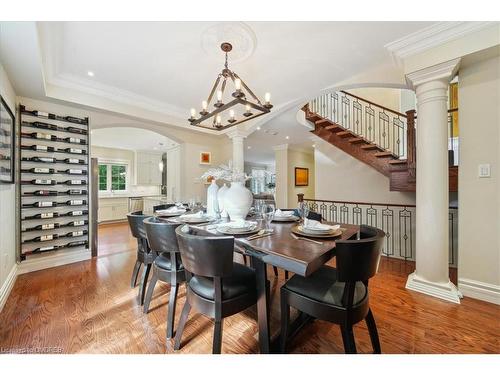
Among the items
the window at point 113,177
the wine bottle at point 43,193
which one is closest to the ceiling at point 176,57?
the wine bottle at point 43,193

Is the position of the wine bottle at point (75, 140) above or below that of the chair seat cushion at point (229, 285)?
above

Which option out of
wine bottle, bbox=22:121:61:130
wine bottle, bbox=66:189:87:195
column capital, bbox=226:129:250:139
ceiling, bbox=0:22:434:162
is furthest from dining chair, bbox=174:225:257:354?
column capital, bbox=226:129:250:139

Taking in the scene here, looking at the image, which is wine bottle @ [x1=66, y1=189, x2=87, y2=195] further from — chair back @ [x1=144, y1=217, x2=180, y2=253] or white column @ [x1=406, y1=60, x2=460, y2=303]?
white column @ [x1=406, y1=60, x2=460, y2=303]

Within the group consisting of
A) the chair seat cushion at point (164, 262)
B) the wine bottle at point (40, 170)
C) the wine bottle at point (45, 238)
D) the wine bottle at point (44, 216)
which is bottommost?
the wine bottle at point (45, 238)

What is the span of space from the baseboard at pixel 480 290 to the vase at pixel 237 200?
227 cm

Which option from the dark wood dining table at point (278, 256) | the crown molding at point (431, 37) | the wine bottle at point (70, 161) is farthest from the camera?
the wine bottle at point (70, 161)

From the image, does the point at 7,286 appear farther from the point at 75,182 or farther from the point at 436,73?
the point at 436,73

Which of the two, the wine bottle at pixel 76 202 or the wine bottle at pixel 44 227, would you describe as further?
the wine bottle at pixel 76 202

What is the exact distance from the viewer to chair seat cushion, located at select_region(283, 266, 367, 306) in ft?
3.84

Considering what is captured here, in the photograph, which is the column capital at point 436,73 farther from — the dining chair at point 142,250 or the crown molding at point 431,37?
the dining chair at point 142,250

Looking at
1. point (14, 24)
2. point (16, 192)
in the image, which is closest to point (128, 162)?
point (16, 192)

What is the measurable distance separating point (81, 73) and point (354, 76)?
11.3 feet

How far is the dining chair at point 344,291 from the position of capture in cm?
105

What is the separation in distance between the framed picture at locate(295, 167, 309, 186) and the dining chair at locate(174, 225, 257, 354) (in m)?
6.21
